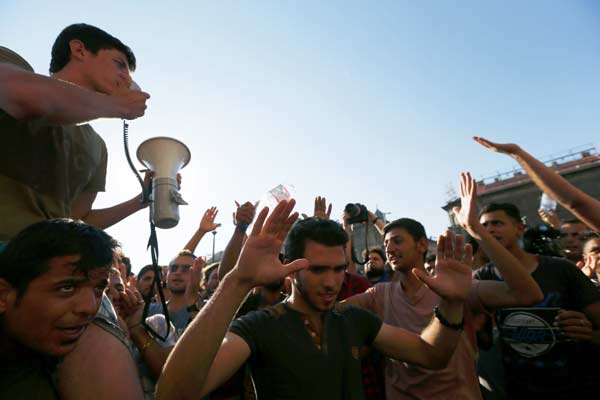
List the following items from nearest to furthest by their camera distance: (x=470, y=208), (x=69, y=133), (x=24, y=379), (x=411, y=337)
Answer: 1. (x=24, y=379)
2. (x=69, y=133)
3. (x=411, y=337)
4. (x=470, y=208)

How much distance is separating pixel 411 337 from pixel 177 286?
11.2ft

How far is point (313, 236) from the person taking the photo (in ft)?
7.97

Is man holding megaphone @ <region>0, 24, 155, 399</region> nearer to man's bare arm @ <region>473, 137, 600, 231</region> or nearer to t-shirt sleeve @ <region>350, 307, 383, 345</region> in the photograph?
t-shirt sleeve @ <region>350, 307, 383, 345</region>

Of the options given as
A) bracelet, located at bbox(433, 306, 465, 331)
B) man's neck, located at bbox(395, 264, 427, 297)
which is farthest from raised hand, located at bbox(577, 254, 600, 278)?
bracelet, located at bbox(433, 306, 465, 331)

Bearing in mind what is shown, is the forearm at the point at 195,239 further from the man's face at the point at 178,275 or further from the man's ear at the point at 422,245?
the man's ear at the point at 422,245

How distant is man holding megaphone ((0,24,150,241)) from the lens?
4.14 feet

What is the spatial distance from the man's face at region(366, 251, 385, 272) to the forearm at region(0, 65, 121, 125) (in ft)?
18.5

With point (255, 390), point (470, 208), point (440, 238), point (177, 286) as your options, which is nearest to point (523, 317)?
point (470, 208)

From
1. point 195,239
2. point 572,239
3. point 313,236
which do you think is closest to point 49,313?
point 313,236

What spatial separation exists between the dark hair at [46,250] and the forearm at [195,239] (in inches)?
141

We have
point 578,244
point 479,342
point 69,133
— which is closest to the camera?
point 69,133

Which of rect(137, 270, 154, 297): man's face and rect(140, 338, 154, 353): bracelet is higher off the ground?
rect(137, 270, 154, 297): man's face

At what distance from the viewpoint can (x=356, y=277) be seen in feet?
14.1

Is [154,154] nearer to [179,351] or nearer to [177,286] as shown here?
[179,351]
